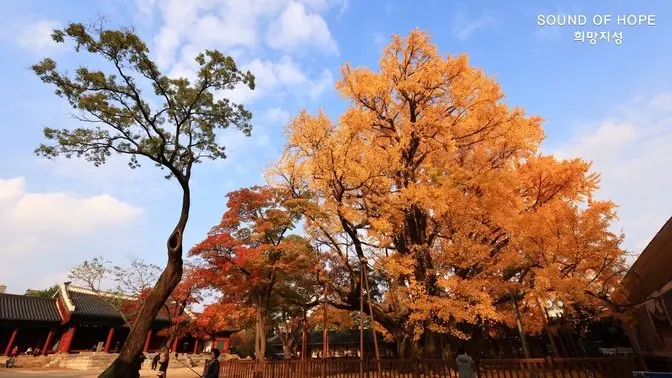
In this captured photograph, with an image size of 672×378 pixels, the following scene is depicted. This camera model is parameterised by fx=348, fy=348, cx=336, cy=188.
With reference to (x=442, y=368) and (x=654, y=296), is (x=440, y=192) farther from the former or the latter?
(x=654, y=296)

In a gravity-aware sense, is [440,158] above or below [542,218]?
above

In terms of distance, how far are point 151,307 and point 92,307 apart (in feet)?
85.1

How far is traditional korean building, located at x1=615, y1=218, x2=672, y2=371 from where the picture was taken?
38.2 ft

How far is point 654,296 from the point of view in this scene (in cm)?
1329

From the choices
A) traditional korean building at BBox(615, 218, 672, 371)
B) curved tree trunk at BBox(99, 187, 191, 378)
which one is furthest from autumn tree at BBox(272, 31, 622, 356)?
curved tree trunk at BBox(99, 187, 191, 378)

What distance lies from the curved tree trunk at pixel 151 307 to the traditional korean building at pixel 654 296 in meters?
14.8

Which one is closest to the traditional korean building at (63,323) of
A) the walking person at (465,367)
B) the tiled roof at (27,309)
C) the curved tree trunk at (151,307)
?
the tiled roof at (27,309)

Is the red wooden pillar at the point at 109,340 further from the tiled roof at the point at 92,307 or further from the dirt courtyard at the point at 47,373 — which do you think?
the dirt courtyard at the point at 47,373

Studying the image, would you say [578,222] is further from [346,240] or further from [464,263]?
[346,240]

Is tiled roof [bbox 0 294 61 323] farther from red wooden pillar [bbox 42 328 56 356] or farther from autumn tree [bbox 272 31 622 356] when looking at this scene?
autumn tree [bbox 272 31 622 356]

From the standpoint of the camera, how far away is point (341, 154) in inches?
524

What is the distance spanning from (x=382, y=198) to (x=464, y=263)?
4.16 metres

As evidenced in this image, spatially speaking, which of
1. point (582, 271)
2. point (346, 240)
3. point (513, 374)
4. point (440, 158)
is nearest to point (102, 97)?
point (346, 240)

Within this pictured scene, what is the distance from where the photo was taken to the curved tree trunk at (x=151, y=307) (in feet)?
31.5
